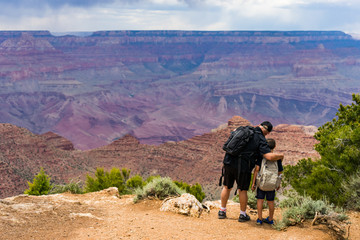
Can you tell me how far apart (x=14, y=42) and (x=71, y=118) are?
2131 inches

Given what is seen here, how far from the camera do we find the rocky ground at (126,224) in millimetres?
6457

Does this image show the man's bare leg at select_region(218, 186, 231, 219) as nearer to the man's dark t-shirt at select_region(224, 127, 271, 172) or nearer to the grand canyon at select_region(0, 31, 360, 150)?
the man's dark t-shirt at select_region(224, 127, 271, 172)

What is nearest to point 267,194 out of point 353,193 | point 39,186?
point 353,193

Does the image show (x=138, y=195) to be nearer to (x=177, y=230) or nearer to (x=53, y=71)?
(x=177, y=230)


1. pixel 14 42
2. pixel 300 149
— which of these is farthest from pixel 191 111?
pixel 300 149

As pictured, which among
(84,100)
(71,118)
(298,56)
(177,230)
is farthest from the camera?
(298,56)

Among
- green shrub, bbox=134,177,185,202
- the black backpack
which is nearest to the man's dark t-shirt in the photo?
the black backpack

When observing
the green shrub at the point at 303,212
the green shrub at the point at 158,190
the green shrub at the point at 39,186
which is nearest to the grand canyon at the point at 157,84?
the green shrub at the point at 39,186

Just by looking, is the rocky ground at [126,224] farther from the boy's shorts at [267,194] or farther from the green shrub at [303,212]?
the boy's shorts at [267,194]

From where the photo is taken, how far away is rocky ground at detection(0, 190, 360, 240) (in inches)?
254

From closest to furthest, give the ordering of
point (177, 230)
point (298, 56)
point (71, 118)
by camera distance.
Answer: point (177, 230) → point (71, 118) → point (298, 56)

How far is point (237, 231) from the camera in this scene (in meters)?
6.73

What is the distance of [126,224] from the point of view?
7227 mm

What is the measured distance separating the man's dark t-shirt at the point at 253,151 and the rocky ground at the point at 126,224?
47.9 inches
